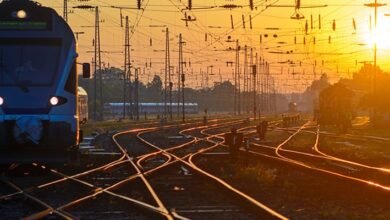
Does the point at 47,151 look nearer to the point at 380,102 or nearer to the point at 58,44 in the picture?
the point at 58,44

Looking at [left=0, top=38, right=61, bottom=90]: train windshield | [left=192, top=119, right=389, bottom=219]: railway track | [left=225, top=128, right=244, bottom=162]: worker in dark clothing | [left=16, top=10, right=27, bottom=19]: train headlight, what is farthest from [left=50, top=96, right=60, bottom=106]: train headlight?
[left=225, top=128, right=244, bottom=162]: worker in dark clothing

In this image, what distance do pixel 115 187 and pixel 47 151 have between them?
91.7 inches

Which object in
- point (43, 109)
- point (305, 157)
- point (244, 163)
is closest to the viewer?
point (43, 109)

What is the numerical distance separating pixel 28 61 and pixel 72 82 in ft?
3.62

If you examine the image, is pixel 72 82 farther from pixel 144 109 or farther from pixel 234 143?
pixel 144 109

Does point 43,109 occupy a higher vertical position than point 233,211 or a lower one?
higher

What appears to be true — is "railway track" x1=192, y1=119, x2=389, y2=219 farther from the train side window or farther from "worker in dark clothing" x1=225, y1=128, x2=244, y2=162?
the train side window

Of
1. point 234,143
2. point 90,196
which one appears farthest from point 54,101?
point 234,143

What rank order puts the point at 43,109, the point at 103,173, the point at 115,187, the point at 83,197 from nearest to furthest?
the point at 83,197, the point at 115,187, the point at 43,109, the point at 103,173

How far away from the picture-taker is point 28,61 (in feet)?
51.3

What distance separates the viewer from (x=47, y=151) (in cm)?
1568

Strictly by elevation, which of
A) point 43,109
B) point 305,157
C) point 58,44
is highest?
point 58,44

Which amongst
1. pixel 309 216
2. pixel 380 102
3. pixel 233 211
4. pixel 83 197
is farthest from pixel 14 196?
pixel 380 102

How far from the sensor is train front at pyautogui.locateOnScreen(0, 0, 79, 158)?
1504 cm
